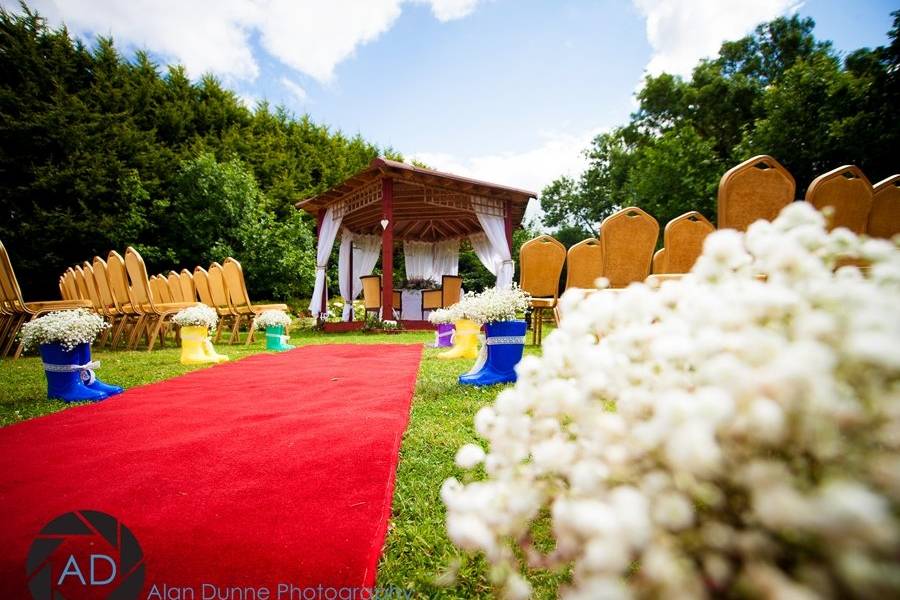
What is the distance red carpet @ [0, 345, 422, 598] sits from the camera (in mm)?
1141

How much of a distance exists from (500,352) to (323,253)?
906 centimetres

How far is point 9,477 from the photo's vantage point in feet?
5.41

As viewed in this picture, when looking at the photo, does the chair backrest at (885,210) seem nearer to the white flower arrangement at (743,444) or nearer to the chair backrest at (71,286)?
the white flower arrangement at (743,444)

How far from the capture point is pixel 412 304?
12.8 meters

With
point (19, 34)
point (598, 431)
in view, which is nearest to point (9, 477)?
point (598, 431)

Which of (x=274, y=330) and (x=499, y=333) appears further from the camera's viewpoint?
(x=274, y=330)

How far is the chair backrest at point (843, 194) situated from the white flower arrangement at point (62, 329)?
198 inches

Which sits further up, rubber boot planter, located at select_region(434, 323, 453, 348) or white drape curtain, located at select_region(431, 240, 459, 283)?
white drape curtain, located at select_region(431, 240, 459, 283)

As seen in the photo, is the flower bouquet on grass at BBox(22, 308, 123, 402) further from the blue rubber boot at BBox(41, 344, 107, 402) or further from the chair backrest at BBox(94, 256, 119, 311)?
the chair backrest at BBox(94, 256, 119, 311)

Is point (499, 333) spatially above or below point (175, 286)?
below

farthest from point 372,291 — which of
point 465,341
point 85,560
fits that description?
point 85,560

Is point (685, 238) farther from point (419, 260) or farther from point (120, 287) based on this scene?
point (419, 260)

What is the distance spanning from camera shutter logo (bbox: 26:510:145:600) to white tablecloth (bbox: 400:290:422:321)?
11395mm

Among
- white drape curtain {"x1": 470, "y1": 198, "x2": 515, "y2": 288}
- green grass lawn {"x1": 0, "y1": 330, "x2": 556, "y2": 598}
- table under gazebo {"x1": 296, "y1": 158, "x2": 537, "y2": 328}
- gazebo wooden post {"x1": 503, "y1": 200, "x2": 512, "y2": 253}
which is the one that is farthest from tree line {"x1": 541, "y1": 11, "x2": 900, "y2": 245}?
green grass lawn {"x1": 0, "y1": 330, "x2": 556, "y2": 598}
